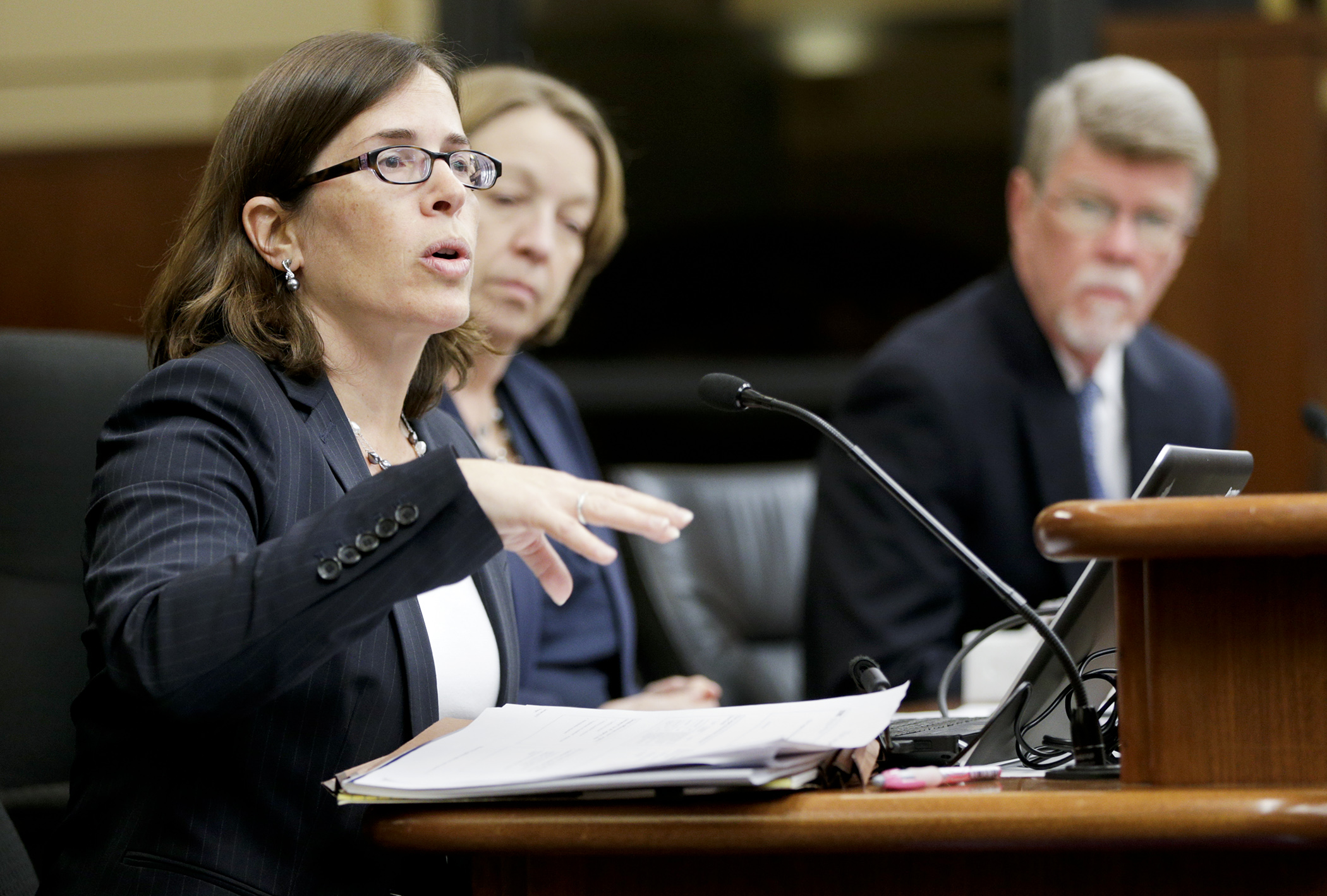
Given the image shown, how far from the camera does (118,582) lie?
2.90ft

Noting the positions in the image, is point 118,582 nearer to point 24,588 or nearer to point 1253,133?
point 24,588

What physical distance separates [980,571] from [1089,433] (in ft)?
3.85

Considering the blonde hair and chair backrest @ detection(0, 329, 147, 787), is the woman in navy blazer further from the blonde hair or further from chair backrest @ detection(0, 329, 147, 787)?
the blonde hair

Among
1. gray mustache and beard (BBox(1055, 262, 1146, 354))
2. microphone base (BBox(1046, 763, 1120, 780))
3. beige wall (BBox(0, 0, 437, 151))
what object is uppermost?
beige wall (BBox(0, 0, 437, 151))

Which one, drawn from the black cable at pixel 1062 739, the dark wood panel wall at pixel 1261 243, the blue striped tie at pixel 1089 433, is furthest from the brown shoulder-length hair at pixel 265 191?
the dark wood panel wall at pixel 1261 243

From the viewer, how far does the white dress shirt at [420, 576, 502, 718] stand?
112 cm

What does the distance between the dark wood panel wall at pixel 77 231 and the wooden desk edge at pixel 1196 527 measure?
3.70 metres

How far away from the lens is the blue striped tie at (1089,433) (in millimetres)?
1994

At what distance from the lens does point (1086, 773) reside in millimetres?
813

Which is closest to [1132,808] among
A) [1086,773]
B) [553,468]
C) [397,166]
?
[1086,773]

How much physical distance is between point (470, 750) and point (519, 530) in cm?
15

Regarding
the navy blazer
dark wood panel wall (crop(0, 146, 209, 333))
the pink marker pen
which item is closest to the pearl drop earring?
the navy blazer

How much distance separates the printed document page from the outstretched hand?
0.12m

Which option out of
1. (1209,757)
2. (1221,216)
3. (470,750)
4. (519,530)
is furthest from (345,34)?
(1221,216)
